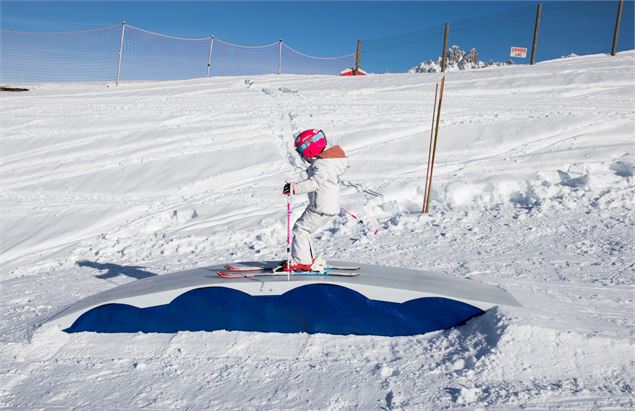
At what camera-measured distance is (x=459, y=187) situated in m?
9.73

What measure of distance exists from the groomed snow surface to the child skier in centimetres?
96

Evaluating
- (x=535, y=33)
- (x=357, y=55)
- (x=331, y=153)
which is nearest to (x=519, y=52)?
(x=535, y=33)

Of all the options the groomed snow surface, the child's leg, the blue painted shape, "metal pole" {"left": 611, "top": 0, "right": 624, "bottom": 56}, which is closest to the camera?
the groomed snow surface

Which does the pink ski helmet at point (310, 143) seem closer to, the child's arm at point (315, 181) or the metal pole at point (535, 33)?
the child's arm at point (315, 181)

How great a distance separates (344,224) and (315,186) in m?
3.93

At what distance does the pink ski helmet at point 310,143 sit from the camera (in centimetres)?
489

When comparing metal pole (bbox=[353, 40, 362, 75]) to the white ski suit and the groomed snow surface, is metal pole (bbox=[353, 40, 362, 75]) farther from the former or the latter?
the white ski suit

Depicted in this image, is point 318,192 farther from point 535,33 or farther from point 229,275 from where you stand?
point 535,33

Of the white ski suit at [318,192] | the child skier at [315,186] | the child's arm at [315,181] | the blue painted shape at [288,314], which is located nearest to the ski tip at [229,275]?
the blue painted shape at [288,314]

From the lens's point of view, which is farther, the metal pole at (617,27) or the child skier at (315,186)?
the metal pole at (617,27)

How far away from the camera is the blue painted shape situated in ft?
15.3

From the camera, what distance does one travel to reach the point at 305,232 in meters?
5.14

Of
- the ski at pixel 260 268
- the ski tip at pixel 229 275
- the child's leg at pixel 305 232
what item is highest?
the child's leg at pixel 305 232

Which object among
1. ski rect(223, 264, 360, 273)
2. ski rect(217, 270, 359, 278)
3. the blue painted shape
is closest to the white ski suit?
ski rect(217, 270, 359, 278)
